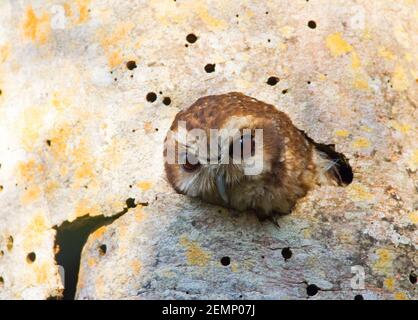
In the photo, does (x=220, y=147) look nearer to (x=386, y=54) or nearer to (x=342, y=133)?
(x=342, y=133)

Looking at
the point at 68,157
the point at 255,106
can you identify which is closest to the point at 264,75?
the point at 255,106

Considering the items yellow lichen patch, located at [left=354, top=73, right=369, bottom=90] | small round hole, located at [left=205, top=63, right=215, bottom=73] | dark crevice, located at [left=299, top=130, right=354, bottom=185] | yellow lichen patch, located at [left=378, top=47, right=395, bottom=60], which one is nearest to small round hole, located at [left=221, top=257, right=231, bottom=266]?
dark crevice, located at [left=299, top=130, right=354, bottom=185]

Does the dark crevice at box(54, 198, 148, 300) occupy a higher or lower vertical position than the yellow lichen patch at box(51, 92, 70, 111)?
lower

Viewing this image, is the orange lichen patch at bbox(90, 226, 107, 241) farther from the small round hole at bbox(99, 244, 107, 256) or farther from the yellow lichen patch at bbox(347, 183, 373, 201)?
the yellow lichen patch at bbox(347, 183, 373, 201)

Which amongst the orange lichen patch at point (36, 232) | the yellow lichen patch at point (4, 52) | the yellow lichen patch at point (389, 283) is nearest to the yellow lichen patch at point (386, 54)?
the yellow lichen patch at point (389, 283)

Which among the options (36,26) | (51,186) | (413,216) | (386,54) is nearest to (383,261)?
(413,216)
